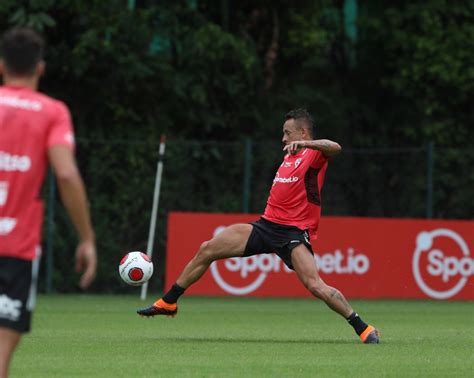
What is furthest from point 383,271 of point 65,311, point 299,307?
point 65,311

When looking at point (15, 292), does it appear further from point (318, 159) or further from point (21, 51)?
point (318, 159)

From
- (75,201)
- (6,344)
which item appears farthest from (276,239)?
(75,201)

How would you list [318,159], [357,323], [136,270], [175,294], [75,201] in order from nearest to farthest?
[75,201] → [357,323] → [175,294] → [318,159] → [136,270]

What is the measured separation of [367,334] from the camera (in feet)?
39.0

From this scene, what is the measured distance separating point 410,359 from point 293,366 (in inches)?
45.3

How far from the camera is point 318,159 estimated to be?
41.5 feet

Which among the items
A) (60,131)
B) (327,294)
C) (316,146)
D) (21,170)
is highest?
(60,131)

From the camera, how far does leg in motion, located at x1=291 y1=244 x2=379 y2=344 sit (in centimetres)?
1191

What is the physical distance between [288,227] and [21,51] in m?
6.50

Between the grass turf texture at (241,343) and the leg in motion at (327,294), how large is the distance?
214 millimetres

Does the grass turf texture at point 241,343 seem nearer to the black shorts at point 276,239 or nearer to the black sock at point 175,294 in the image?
the black sock at point 175,294

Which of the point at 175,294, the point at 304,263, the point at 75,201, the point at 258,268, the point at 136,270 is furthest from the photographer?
the point at 258,268

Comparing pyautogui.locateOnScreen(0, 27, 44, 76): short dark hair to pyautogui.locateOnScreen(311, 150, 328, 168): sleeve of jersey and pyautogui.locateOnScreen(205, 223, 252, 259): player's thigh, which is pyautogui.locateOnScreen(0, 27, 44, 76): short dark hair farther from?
pyautogui.locateOnScreen(311, 150, 328, 168): sleeve of jersey

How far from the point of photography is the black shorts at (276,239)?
40.9 feet
